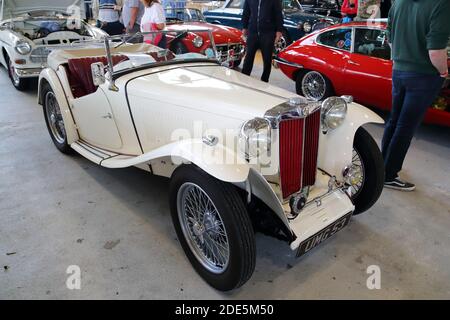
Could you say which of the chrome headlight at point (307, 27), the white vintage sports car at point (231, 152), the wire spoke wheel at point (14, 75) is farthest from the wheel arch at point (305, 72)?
the wire spoke wheel at point (14, 75)

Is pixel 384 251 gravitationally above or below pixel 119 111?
below

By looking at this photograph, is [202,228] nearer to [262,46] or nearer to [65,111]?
[65,111]

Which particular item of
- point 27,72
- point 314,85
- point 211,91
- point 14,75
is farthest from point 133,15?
point 211,91

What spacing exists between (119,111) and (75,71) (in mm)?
908

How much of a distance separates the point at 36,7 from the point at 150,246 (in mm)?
5676

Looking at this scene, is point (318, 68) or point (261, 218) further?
point (318, 68)

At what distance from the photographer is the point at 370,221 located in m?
2.54

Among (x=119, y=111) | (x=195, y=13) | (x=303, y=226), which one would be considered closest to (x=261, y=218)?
(x=303, y=226)

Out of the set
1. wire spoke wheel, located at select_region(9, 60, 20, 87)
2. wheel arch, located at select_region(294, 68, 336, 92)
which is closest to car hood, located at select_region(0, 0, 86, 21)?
wire spoke wheel, located at select_region(9, 60, 20, 87)

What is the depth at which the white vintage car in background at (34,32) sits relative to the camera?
5.20 m

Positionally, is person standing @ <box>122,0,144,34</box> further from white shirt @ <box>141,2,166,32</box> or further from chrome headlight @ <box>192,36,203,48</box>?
chrome headlight @ <box>192,36,203,48</box>

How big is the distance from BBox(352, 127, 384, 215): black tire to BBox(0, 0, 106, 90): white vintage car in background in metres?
4.44
